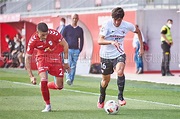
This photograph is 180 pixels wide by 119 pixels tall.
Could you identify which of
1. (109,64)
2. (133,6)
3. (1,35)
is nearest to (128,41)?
(133,6)

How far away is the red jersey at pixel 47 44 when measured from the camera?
535 inches

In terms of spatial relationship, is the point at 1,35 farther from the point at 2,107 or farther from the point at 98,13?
the point at 2,107

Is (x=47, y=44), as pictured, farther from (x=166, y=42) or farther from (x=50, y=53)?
(x=166, y=42)

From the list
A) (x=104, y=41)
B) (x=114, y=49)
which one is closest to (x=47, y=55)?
(x=104, y=41)

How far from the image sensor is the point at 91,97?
661 inches

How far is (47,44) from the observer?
45.0 feet

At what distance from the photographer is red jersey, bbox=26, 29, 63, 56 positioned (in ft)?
44.6

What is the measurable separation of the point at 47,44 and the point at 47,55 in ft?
1.30

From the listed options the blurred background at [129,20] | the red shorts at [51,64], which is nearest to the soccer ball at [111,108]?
the red shorts at [51,64]

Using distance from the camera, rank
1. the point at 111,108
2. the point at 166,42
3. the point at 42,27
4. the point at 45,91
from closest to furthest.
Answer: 1. the point at 111,108
2. the point at 42,27
3. the point at 45,91
4. the point at 166,42

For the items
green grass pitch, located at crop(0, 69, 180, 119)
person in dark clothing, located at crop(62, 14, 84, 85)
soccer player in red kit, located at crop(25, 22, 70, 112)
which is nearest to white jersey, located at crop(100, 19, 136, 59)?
soccer player in red kit, located at crop(25, 22, 70, 112)

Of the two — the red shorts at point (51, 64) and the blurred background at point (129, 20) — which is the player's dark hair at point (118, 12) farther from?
the blurred background at point (129, 20)

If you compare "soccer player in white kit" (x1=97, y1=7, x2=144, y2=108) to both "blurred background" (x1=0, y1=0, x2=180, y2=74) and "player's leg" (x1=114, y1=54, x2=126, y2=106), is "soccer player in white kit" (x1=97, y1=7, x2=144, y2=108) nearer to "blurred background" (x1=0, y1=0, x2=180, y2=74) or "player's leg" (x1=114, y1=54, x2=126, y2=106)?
"player's leg" (x1=114, y1=54, x2=126, y2=106)

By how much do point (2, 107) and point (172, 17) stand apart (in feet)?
54.6
